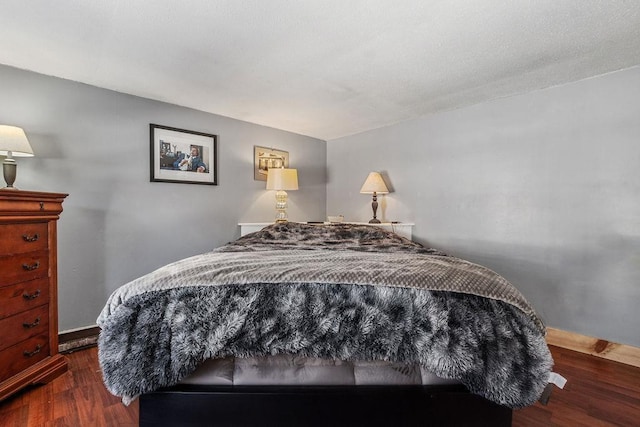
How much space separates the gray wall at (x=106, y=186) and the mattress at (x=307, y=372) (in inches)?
72.5

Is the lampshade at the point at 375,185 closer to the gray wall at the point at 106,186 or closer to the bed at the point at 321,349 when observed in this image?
the gray wall at the point at 106,186

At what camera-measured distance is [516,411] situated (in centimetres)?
159

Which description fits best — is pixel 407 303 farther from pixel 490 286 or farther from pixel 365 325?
pixel 490 286

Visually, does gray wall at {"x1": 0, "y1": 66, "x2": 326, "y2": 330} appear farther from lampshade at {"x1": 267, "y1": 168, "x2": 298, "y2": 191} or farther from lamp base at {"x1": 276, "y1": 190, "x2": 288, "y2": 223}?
lamp base at {"x1": 276, "y1": 190, "x2": 288, "y2": 223}

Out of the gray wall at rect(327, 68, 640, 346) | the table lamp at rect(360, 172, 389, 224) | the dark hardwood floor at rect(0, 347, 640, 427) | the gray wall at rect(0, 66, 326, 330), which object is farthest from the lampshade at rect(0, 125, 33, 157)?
the gray wall at rect(327, 68, 640, 346)

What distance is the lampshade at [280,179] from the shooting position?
3.43 meters

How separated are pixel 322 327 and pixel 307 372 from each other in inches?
8.5

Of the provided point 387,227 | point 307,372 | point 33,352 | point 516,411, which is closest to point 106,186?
point 33,352

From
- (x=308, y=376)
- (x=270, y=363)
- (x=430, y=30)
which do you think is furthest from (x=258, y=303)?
(x=430, y=30)

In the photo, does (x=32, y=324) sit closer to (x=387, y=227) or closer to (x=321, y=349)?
(x=321, y=349)

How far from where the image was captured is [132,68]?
86.4 inches

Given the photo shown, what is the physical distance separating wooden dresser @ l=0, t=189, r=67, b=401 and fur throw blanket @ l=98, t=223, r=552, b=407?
956mm

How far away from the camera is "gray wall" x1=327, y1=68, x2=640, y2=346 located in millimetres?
2188

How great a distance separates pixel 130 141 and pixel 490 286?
2.89 meters
